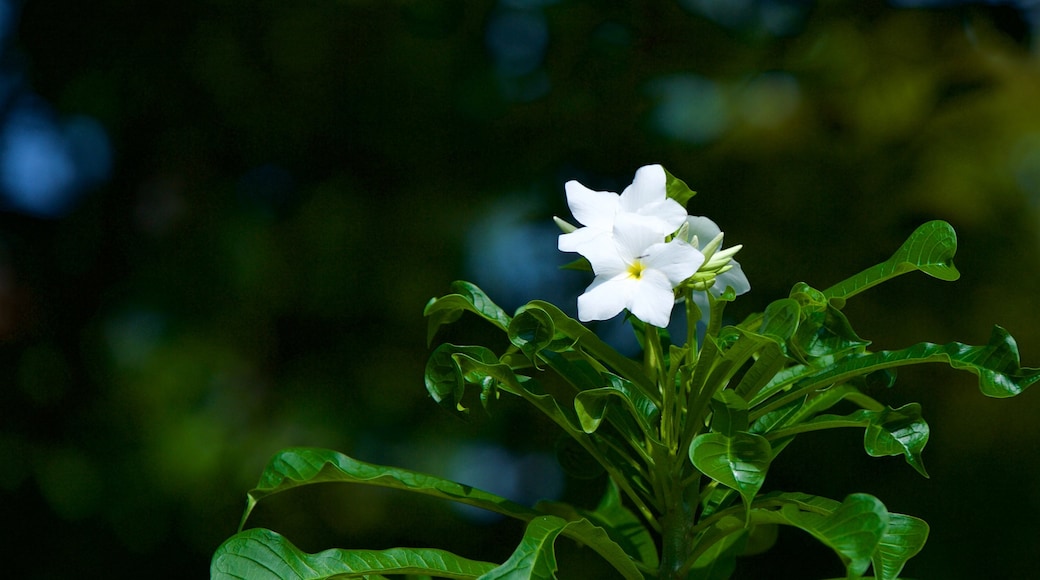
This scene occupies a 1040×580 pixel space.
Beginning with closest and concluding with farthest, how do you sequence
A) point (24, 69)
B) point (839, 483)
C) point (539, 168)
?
1. point (839, 483)
2. point (539, 168)
3. point (24, 69)

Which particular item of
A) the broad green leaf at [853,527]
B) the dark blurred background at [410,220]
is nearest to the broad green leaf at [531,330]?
the broad green leaf at [853,527]

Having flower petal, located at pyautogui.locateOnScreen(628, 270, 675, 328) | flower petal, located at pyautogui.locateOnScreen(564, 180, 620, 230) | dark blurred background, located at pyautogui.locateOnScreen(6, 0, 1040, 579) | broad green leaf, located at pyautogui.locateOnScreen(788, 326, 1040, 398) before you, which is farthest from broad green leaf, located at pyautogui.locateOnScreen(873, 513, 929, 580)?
dark blurred background, located at pyautogui.locateOnScreen(6, 0, 1040, 579)

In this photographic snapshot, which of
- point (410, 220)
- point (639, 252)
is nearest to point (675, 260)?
point (639, 252)

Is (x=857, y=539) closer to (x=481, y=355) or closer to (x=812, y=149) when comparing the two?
(x=481, y=355)

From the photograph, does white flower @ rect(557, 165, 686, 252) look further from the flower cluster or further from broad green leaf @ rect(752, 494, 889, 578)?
broad green leaf @ rect(752, 494, 889, 578)

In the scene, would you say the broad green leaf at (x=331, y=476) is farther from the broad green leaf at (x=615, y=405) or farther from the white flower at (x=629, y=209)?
the white flower at (x=629, y=209)

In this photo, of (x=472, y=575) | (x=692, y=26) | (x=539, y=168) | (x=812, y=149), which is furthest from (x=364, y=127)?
(x=472, y=575)
